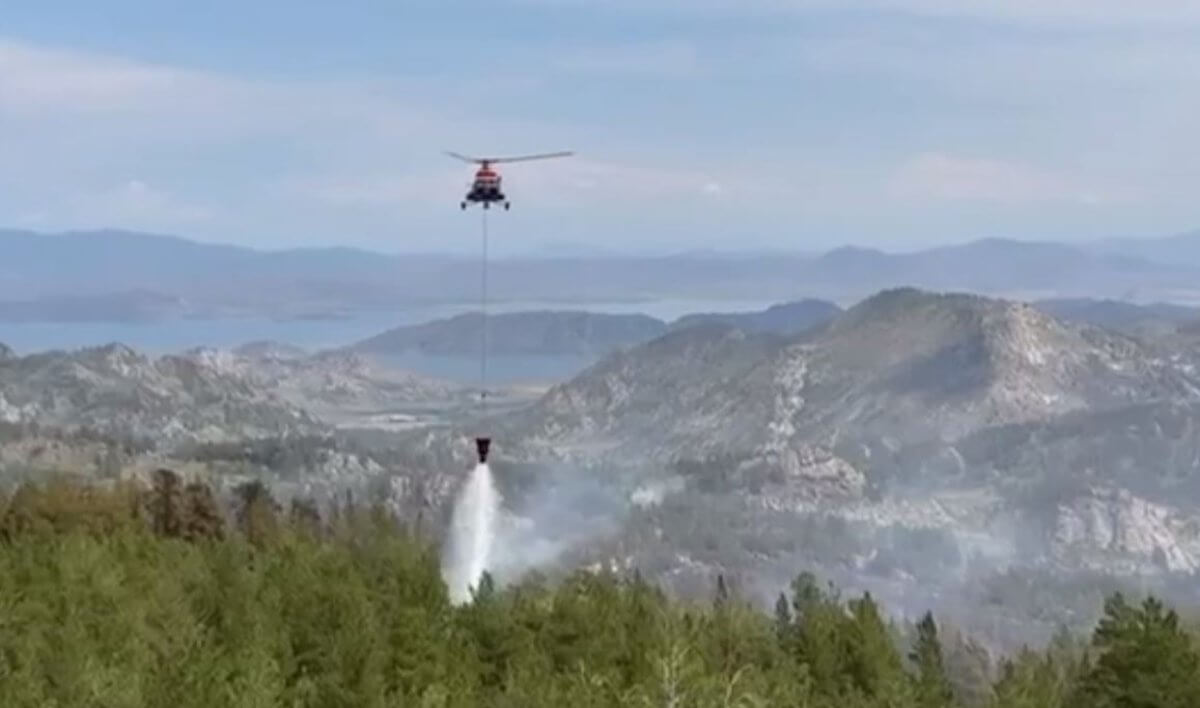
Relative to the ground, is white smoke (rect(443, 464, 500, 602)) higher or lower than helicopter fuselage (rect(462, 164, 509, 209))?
lower

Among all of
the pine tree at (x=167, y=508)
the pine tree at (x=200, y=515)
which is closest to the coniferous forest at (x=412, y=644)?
the pine tree at (x=200, y=515)

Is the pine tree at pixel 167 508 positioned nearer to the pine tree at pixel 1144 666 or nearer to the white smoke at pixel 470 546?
the white smoke at pixel 470 546

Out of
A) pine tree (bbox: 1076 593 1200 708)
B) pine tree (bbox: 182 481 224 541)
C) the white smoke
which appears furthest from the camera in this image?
the white smoke

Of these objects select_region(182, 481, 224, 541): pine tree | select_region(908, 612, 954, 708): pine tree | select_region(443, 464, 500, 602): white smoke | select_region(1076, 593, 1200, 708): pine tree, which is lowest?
select_region(443, 464, 500, 602): white smoke

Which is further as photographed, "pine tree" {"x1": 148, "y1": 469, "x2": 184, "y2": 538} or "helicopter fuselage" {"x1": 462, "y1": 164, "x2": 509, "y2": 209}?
"pine tree" {"x1": 148, "y1": 469, "x2": 184, "y2": 538}

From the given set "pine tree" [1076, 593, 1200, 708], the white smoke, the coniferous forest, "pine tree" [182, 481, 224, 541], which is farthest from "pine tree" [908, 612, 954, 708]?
"pine tree" [182, 481, 224, 541]

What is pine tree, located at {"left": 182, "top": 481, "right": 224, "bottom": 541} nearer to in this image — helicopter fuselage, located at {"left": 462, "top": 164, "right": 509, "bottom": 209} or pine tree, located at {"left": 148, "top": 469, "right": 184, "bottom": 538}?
pine tree, located at {"left": 148, "top": 469, "right": 184, "bottom": 538}

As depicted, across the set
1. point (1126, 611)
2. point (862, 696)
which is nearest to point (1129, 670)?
point (1126, 611)

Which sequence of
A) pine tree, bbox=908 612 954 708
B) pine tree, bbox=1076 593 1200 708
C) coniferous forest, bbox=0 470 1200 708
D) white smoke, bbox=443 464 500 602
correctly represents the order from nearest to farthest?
coniferous forest, bbox=0 470 1200 708, pine tree, bbox=1076 593 1200 708, pine tree, bbox=908 612 954 708, white smoke, bbox=443 464 500 602

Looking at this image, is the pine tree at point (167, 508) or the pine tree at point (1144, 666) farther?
the pine tree at point (167, 508)
